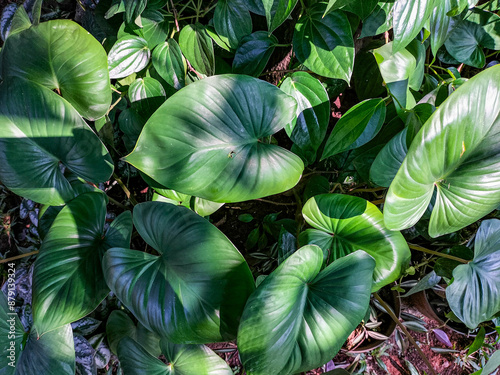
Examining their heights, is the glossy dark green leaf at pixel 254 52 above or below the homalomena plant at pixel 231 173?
above

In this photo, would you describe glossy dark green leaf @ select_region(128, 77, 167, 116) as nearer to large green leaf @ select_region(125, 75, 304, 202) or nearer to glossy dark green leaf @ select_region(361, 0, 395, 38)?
large green leaf @ select_region(125, 75, 304, 202)

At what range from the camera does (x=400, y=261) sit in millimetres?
788

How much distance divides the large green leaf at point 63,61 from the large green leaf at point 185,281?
35 centimetres

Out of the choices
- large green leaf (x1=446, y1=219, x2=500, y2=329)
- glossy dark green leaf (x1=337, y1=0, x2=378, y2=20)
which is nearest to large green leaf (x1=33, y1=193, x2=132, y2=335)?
glossy dark green leaf (x1=337, y1=0, x2=378, y2=20)

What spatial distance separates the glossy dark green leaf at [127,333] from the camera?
40.6 inches

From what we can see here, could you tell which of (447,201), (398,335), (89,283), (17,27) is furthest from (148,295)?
(398,335)

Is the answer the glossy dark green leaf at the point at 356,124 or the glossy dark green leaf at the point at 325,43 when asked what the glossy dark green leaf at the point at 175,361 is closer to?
the glossy dark green leaf at the point at 356,124

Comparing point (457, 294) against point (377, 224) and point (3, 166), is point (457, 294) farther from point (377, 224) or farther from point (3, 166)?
point (3, 166)

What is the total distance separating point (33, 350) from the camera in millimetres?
827

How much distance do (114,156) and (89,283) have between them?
699mm

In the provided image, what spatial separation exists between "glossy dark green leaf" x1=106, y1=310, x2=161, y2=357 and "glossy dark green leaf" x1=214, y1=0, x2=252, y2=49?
0.91m

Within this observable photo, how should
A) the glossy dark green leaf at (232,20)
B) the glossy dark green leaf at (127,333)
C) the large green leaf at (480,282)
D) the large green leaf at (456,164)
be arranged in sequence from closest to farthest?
the large green leaf at (456,164) → the large green leaf at (480,282) → the glossy dark green leaf at (232,20) → the glossy dark green leaf at (127,333)

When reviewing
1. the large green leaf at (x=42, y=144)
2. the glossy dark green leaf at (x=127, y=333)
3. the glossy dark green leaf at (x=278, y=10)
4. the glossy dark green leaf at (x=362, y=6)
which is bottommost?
the glossy dark green leaf at (x=127, y=333)

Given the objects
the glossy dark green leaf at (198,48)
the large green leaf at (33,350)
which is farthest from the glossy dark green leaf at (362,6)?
the large green leaf at (33,350)
